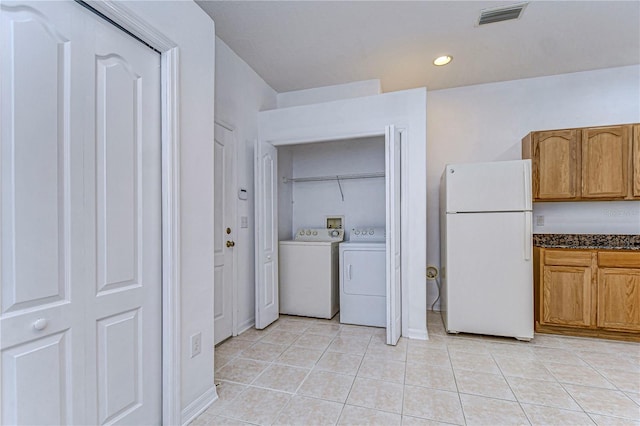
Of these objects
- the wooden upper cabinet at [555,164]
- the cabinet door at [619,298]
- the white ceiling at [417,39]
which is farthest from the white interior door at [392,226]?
the cabinet door at [619,298]

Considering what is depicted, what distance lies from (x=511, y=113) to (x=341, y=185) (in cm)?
218

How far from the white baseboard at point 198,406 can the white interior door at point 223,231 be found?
860 millimetres

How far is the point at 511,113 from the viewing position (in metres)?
3.55

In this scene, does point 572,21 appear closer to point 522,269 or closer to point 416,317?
point 522,269

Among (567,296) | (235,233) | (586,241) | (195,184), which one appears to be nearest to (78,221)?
(195,184)

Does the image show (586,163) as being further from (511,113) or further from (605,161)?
(511,113)

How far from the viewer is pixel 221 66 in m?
2.76

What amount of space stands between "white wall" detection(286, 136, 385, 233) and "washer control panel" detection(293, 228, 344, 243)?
235 millimetres

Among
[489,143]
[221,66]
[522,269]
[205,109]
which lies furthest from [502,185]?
[221,66]

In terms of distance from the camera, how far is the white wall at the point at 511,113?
326 centimetres

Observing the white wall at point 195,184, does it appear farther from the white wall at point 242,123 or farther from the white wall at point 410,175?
the white wall at point 410,175

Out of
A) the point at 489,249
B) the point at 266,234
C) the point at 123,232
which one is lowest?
the point at 489,249

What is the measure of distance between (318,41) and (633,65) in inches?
132

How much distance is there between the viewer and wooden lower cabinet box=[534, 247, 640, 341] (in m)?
2.73
